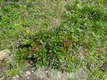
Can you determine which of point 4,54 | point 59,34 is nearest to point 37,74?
point 4,54

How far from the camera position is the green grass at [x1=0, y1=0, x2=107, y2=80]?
10.4ft

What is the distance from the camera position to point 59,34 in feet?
11.4

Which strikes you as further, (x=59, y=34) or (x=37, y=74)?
(x=59, y=34)

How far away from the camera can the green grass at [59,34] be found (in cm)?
317

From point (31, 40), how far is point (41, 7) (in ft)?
4.56

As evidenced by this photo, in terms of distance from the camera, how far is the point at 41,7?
4.29m

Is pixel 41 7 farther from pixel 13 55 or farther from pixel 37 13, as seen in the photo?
pixel 13 55

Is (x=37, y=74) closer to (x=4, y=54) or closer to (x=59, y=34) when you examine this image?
(x=4, y=54)

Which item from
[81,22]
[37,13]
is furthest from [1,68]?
[81,22]

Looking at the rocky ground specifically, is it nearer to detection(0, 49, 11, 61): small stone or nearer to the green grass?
detection(0, 49, 11, 61): small stone

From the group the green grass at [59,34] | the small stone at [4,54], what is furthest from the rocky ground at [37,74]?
→ the green grass at [59,34]

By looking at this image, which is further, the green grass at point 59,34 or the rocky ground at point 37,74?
the green grass at point 59,34

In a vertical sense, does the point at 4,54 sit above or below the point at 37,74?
above

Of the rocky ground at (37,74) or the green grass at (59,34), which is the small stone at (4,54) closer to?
the rocky ground at (37,74)
